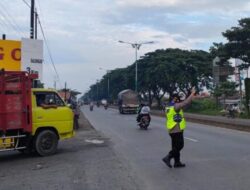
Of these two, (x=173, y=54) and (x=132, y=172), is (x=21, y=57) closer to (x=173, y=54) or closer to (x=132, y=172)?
(x=132, y=172)

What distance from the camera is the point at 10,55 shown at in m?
23.7

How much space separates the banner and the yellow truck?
28.1 ft

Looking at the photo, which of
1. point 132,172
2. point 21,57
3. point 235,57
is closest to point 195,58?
point 235,57

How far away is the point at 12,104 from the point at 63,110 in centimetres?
217

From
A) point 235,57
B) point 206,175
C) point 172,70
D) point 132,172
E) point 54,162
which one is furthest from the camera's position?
point 172,70

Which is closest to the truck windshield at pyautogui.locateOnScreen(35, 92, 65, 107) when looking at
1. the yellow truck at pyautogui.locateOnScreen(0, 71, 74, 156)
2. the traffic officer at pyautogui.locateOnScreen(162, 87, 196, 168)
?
the yellow truck at pyautogui.locateOnScreen(0, 71, 74, 156)

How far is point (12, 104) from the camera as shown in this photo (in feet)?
46.0

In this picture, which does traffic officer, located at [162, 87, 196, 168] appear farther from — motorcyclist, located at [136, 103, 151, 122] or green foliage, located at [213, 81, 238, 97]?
green foliage, located at [213, 81, 238, 97]

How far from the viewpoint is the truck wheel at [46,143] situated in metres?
15.1

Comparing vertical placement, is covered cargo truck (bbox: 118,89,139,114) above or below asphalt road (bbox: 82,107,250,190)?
above

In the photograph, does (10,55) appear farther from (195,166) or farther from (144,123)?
(195,166)

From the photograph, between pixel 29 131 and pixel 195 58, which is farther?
pixel 195 58

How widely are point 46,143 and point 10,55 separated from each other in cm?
958

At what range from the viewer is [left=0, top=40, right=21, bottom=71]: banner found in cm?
2338
